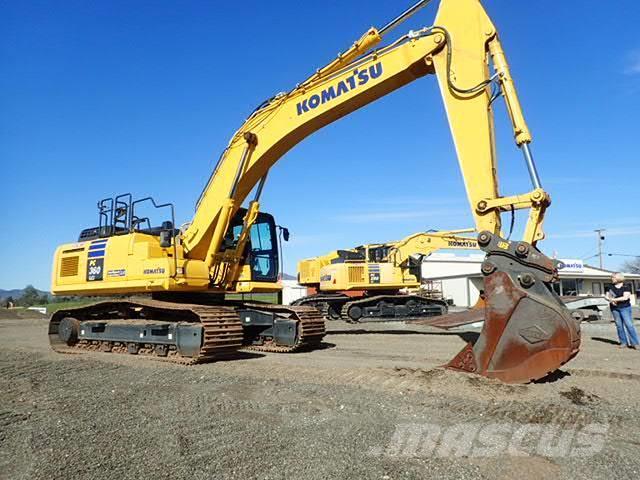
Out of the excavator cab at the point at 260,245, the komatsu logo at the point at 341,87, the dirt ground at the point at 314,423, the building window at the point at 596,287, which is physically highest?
the komatsu logo at the point at 341,87

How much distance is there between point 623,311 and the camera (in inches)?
425

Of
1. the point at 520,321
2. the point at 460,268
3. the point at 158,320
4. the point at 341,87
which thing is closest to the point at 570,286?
the point at 460,268

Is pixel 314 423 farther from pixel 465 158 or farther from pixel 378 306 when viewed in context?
pixel 378 306

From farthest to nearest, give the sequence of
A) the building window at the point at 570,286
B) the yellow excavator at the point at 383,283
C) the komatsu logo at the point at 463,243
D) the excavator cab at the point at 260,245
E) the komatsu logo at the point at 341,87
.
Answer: the building window at the point at 570,286 → the komatsu logo at the point at 463,243 → the yellow excavator at the point at 383,283 → the excavator cab at the point at 260,245 → the komatsu logo at the point at 341,87

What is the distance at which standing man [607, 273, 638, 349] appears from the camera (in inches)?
420

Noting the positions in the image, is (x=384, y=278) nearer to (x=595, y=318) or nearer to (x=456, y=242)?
(x=456, y=242)

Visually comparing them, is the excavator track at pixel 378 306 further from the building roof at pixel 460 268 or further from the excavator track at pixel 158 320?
the building roof at pixel 460 268

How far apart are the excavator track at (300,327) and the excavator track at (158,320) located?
2.94 feet

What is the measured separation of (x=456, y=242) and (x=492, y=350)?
16.1m

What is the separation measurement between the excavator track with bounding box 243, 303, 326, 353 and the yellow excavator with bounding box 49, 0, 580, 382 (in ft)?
0.10

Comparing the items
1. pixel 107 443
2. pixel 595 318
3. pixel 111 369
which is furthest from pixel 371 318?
pixel 107 443

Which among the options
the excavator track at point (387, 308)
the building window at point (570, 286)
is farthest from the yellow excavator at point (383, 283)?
the building window at point (570, 286)

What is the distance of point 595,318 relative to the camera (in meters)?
17.5

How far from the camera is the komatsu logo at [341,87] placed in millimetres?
8430
